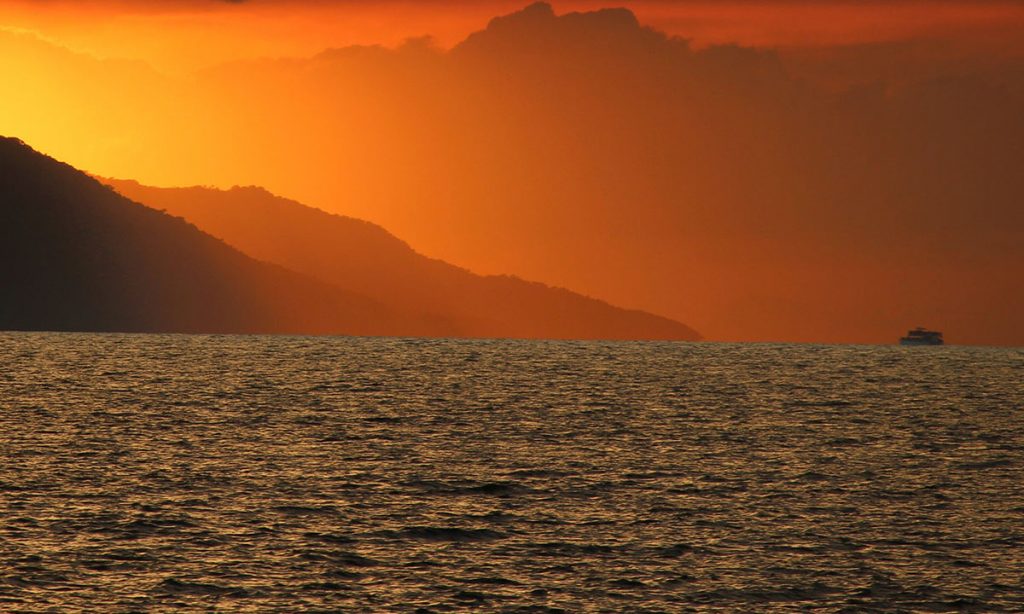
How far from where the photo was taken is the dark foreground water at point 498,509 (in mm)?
39906

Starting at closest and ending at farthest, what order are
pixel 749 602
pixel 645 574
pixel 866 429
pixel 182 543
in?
pixel 749 602 → pixel 645 574 → pixel 182 543 → pixel 866 429

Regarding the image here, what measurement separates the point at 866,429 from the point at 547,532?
56.3 m

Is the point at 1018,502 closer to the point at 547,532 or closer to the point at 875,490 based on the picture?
the point at 875,490

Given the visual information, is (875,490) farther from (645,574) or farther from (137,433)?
(137,433)

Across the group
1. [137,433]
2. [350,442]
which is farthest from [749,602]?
[137,433]

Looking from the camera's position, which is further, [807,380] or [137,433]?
[807,380]

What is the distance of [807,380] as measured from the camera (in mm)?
184875

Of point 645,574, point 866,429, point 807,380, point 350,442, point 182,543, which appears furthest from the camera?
point 807,380

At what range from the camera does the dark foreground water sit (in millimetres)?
39906

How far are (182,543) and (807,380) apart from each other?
149 metres

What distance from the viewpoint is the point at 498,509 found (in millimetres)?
54719

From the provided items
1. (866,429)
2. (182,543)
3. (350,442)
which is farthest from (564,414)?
(182,543)

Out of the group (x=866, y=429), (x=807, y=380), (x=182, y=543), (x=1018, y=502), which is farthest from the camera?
(x=807, y=380)

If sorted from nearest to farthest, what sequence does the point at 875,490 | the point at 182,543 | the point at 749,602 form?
the point at 749,602 < the point at 182,543 < the point at 875,490
